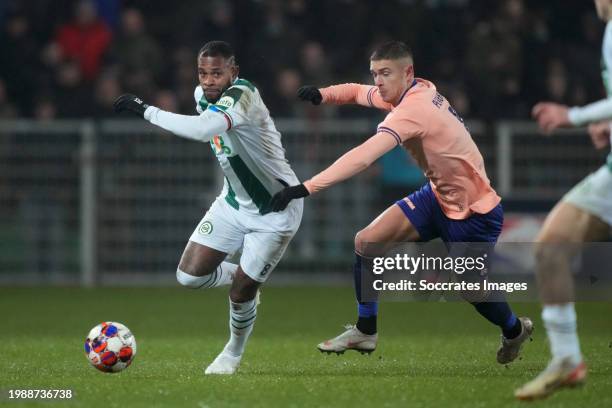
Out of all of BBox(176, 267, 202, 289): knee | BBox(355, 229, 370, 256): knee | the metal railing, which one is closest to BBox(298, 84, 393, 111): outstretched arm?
BBox(355, 229, 370, 256): knee

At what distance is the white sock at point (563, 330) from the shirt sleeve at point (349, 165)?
65.0 inches

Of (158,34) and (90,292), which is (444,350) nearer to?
(90,292)

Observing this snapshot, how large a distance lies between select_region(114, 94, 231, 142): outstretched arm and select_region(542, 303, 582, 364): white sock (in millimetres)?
2687

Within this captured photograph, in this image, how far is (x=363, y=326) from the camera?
9.11 metres

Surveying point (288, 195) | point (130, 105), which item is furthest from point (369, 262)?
point (130, 105)

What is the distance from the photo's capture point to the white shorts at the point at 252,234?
8961mm

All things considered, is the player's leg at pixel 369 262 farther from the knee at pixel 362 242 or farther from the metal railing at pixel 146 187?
the metal railing at pixel 146 187

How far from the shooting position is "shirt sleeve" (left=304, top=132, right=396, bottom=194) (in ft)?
25.5

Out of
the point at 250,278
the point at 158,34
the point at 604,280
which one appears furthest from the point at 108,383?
the point at 158,34

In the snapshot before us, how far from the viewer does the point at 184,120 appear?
27.3ft

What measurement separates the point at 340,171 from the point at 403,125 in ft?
2.65

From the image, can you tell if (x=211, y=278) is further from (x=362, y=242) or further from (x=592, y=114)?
(x=592, y=114)

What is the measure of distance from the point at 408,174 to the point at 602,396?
9.50 m

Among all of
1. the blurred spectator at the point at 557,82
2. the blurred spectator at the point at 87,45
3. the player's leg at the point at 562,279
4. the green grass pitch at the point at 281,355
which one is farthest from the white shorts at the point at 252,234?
the blurred spectator at the point at 87,45
